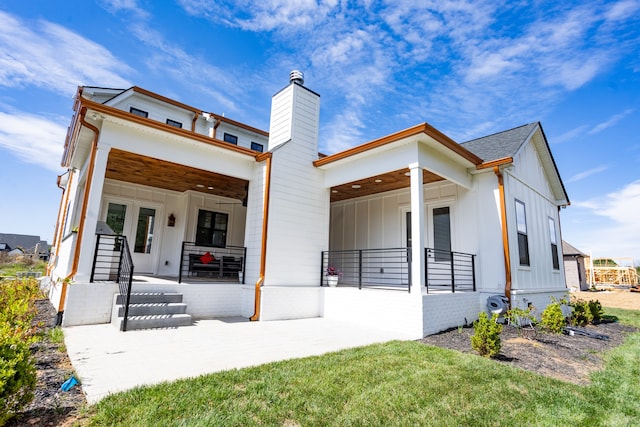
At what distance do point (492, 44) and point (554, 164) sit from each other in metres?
5.34

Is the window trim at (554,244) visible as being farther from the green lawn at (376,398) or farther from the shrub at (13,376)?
the shrub at (13,376)

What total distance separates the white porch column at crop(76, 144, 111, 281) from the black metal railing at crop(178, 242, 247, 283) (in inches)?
105

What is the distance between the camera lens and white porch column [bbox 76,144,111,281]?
5488 mm

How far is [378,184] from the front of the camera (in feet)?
28.3

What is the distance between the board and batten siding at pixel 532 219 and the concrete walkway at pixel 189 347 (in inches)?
169

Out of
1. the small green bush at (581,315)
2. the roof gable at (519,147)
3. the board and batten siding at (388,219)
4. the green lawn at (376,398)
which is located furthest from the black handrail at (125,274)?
the small green bush at (581,315)

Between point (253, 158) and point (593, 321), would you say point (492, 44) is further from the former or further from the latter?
point (593, 321)

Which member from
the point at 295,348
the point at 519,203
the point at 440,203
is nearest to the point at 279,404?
the point at 295,348

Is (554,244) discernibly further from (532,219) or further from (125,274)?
(125,274)

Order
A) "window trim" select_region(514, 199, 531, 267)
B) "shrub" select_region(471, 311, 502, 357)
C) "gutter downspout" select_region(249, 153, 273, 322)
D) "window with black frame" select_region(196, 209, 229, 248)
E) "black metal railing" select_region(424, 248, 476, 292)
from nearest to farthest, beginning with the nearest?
"shrub" select_region(471, 311, 502, 357)
"gutter downspout" select_region(249, 153, 273, 322)
"black metal railing" select_region(424, 248, 476, 292)
"window trim" select_region(514, 199, 531, 267)
"window with black frame" select_region(196, 209, 229, 248)

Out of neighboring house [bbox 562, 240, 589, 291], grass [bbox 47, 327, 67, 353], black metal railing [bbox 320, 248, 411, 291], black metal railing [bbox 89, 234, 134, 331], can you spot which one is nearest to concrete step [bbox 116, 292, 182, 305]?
black metal railing [bbox 89, 234, 134, 331]

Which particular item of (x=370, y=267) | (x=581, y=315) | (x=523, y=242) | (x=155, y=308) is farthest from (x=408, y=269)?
(x=581, y=315)

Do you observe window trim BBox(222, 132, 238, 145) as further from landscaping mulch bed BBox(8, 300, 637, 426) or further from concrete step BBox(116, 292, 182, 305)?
concrete step BBox(116, 292, 182, 305)

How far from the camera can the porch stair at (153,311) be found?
5312 mm
